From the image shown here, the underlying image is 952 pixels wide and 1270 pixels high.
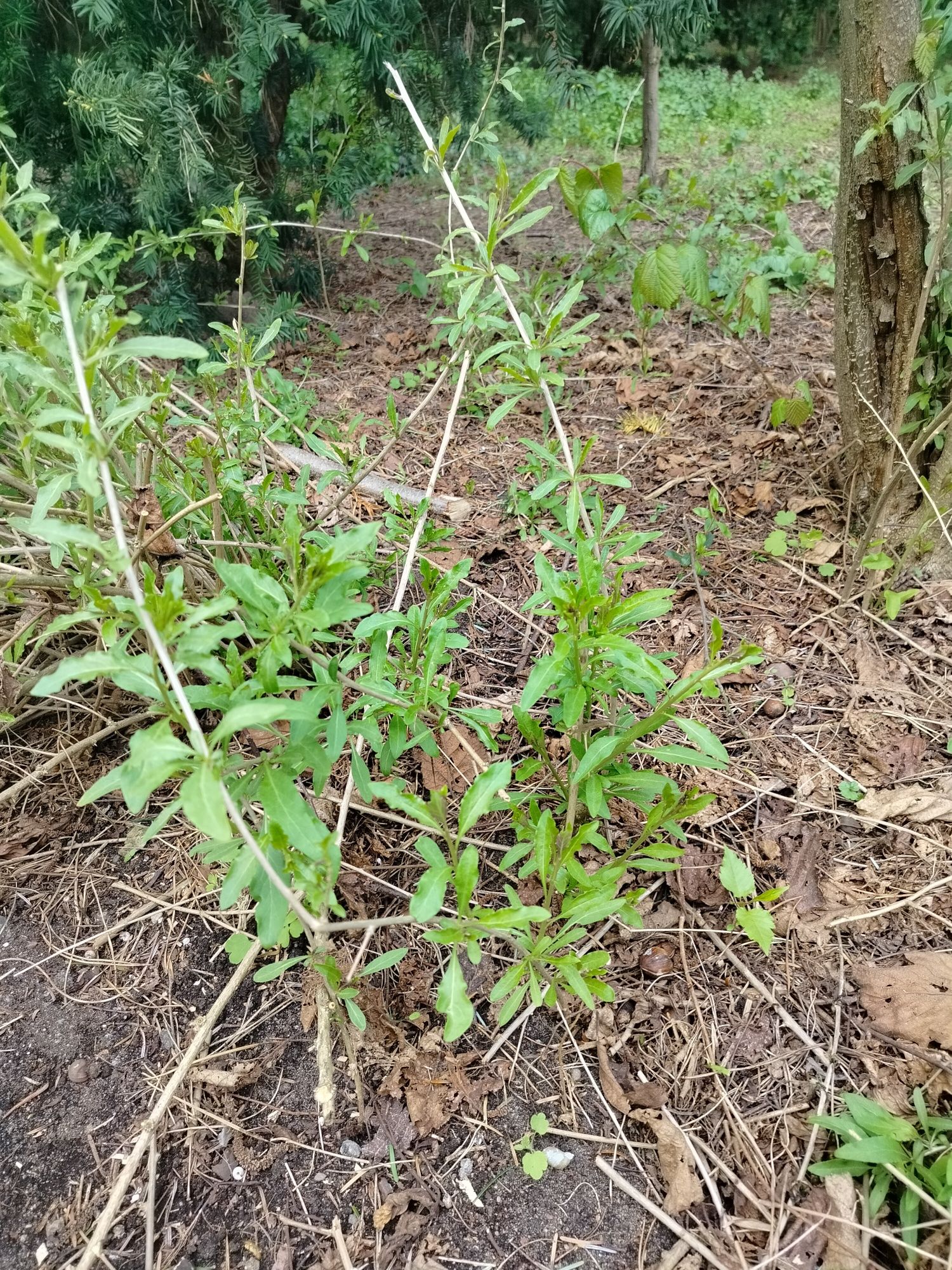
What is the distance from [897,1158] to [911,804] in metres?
0.81

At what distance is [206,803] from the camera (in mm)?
907

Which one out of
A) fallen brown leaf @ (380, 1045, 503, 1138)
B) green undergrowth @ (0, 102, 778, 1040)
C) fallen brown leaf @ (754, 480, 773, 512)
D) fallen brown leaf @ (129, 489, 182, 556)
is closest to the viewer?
green undergrowth @ (0, 102, 778, 1040)

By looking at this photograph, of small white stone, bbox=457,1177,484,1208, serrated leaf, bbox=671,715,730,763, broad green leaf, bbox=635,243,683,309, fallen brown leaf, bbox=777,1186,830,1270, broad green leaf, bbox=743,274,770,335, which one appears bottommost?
fallen brown leaf, bbox=777,1186,830,1270

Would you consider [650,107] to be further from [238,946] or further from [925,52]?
[238,946]

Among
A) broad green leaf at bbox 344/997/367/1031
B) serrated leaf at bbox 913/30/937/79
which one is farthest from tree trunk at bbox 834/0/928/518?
broad green leaf at bbox 344/997/367/1031

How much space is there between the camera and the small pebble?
1509mm

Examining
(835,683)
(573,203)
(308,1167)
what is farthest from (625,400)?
(308,1167)

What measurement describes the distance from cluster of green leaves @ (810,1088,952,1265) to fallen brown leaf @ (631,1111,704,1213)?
208 mm

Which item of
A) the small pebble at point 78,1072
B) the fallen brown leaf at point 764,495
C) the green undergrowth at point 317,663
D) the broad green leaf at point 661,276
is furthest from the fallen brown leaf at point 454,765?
the broad green leaf at point 661,276

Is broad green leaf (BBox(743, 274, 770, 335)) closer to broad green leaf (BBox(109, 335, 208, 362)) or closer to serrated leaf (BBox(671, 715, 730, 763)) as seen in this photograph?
serrated leaf (BBox(671, 715, 730, 763))

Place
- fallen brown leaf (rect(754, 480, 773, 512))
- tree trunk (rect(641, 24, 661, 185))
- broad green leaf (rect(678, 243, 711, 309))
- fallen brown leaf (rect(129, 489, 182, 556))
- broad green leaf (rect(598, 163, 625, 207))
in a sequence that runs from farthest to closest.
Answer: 1. tree trunk (rect(641, 24, 661, 185))
2. broad green leaf (rect(598, 163, 625, 207))
3. broad green leaf (rect(678, 243, 711, 309))
4. fallen brown leaf (rect(754, 480, 773, 512))
5. fallen brown leaf (rect(129, 489, 182, 556))

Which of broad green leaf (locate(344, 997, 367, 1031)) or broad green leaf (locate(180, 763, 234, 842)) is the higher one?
broad green leaf (locate(180, 763, 234, 842))

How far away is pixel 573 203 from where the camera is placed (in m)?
3.24

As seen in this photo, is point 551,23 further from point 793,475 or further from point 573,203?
point 793,475
